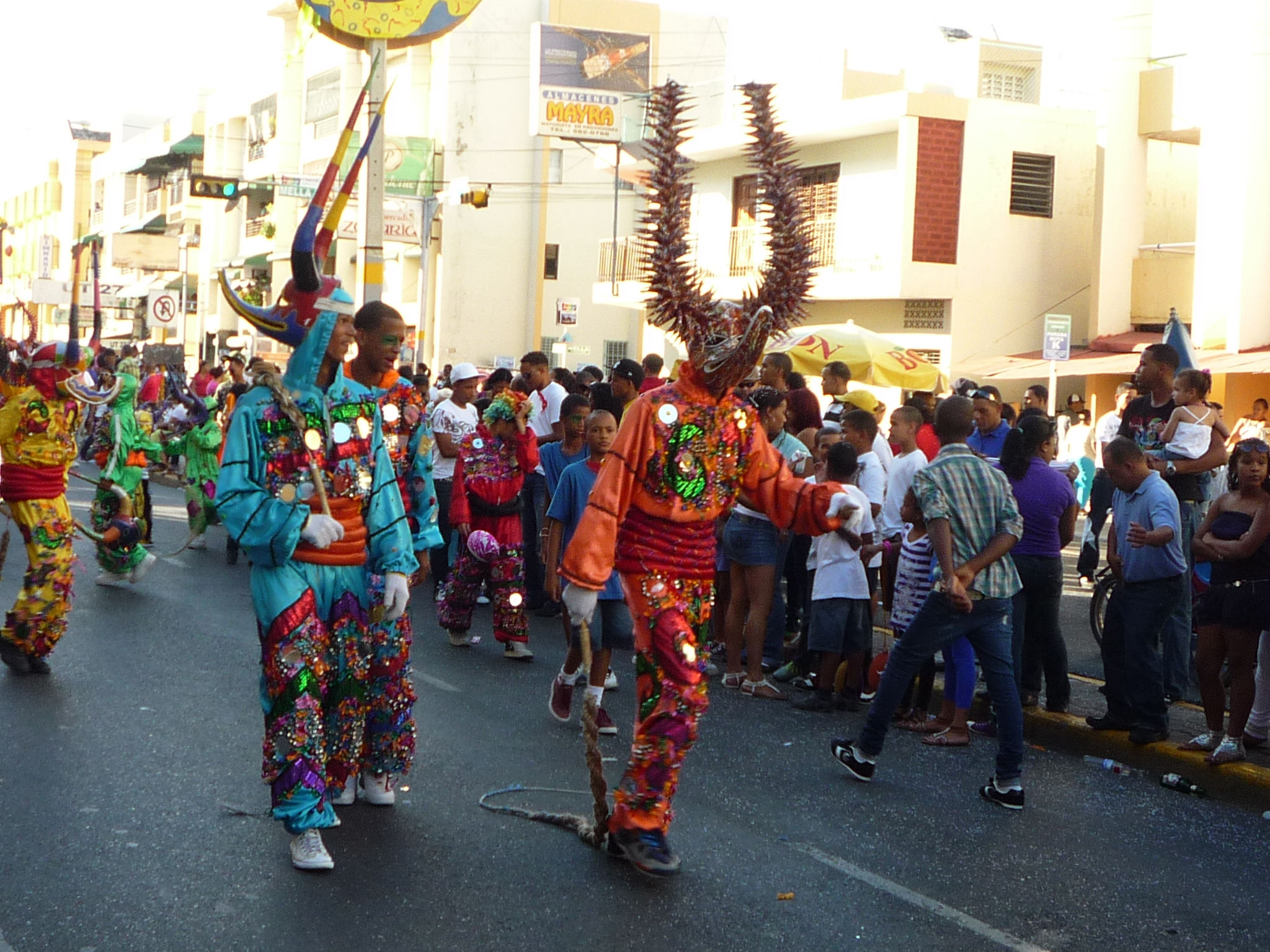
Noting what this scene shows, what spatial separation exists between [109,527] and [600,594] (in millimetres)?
5977

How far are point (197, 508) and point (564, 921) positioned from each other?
11020mm

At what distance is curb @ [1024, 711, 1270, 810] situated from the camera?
707 centimetres

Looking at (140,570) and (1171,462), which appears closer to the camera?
(1171,462)

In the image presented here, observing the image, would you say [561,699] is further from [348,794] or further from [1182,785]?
[1182,785]

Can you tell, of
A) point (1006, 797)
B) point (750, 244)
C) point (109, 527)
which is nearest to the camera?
point (1006, 797)

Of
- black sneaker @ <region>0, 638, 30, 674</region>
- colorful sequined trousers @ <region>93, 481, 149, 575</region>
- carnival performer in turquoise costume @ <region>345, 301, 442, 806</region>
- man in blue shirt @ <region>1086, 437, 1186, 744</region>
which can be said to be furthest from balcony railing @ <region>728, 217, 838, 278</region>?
carnival performer in turquoise costume @ <region>345, 301, 442, 806</region>

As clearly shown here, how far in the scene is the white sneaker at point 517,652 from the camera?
385 inches

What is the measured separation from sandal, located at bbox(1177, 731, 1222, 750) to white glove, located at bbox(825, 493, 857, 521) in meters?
2.99

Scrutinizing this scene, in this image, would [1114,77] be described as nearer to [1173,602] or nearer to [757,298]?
[1173,602]

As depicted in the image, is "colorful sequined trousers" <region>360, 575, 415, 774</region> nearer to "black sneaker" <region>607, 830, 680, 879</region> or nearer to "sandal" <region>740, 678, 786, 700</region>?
"black sneaker" <region>607, 830, 680, 879</region>

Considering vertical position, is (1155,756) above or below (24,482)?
below

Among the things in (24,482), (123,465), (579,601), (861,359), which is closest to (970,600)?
(579,601)

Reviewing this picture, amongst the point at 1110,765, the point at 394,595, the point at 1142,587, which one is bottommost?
the point at 1110,765

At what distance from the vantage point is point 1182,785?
728 cm
